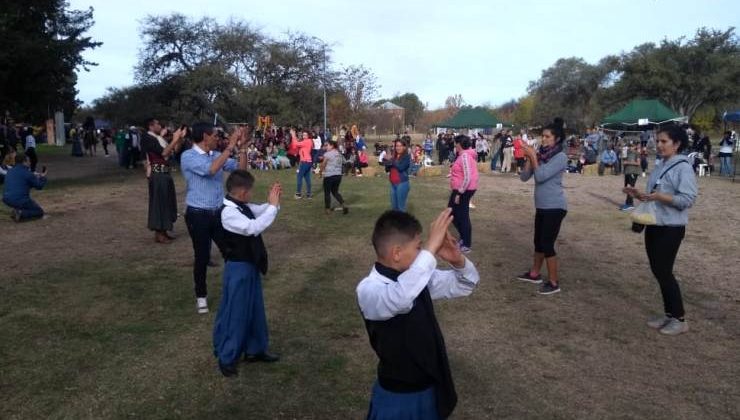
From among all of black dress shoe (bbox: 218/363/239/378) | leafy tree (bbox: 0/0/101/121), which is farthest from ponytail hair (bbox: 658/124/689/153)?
leafy tree (bbox: 0/0/101/121)

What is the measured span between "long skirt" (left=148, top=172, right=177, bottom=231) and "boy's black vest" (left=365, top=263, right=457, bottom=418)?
25.5ft

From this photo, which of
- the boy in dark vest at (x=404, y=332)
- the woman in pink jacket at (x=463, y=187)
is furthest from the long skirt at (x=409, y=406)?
the woman in pink jacket at (x=463, y=187)

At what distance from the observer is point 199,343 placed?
17.5 ft

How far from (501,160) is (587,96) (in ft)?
156

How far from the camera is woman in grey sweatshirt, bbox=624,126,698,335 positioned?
527cm

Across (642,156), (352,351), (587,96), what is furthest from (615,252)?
(587,96)

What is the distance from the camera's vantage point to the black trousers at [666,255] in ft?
17.5

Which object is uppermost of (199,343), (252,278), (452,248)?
(452,248)

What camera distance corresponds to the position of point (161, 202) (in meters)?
9.58

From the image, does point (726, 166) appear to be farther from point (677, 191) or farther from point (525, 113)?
point (525, 113)

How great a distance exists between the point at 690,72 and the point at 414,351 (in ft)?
165

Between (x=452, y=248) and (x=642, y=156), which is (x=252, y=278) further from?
(x=642, y=156)

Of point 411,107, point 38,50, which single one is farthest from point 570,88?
point 38,50

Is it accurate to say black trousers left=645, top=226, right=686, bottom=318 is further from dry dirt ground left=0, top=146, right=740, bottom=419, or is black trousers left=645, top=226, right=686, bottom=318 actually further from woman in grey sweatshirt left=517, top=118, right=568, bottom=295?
woman in grey sweatshirt left=517, top=118, right=568, bottom=295
